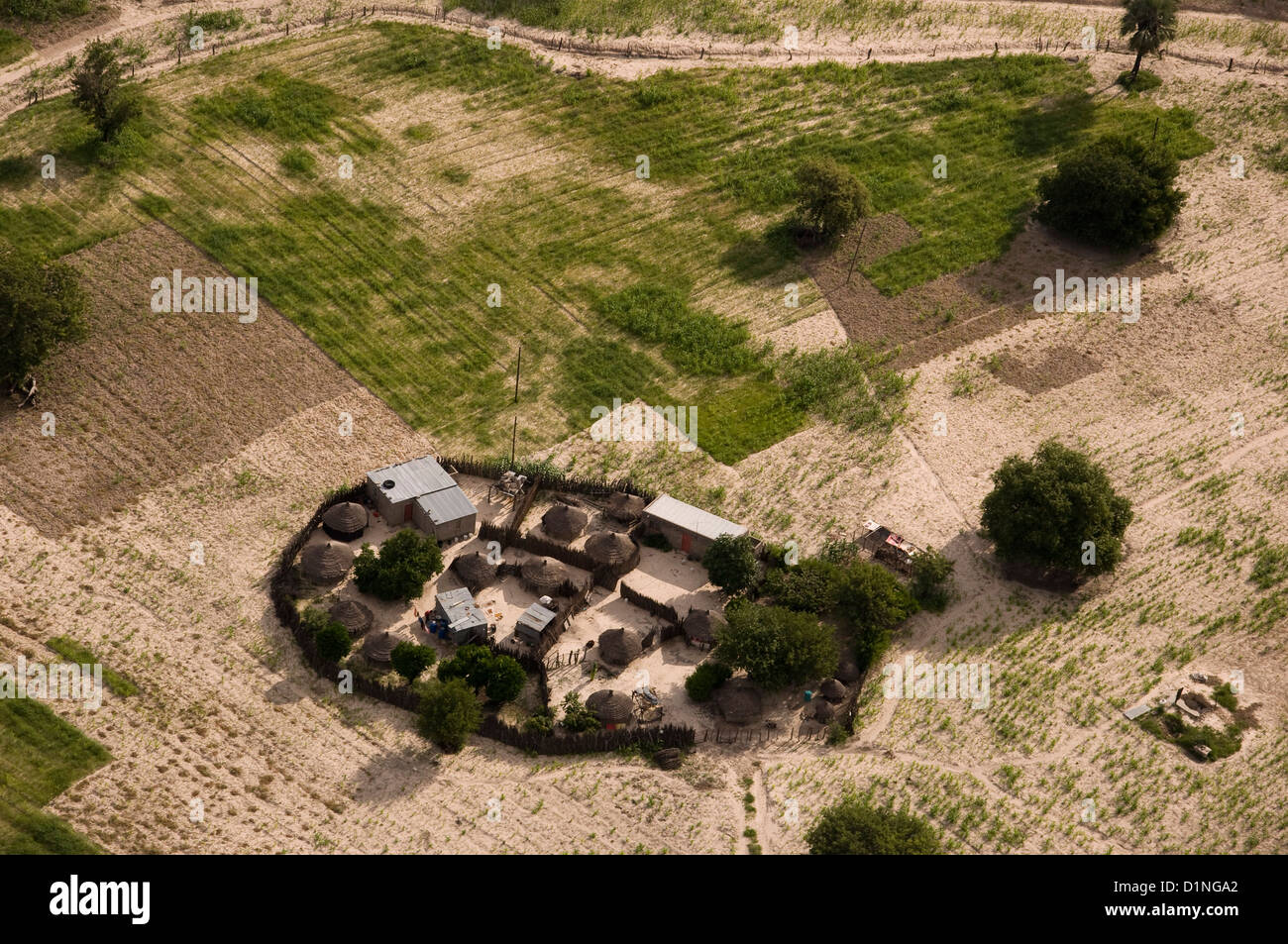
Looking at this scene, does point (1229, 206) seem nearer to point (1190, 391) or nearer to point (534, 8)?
point (1190, 391)

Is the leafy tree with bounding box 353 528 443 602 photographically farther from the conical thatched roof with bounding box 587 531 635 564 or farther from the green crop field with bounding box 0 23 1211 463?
the green crop field with bounding box 0 23 1211 463

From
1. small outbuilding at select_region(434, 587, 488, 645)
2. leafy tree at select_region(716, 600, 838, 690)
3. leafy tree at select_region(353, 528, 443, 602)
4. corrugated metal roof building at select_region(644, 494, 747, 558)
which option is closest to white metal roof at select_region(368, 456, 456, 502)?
leafy tree at select_region(353, 528, 443, 602)

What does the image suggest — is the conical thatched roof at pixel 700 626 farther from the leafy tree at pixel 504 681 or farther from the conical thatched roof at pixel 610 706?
the leafy tree at pixel 504 681

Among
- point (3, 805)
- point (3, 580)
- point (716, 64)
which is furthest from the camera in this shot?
point (716, 64)

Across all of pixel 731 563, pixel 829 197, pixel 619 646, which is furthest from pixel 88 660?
pixel 829 197

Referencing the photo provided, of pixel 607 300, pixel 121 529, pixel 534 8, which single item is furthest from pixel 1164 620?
pixel 534 8

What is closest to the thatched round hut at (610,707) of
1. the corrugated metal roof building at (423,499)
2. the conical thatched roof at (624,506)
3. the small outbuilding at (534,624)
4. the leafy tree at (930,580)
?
the small outbuilding at (534,624)

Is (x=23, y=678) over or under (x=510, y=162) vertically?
under
